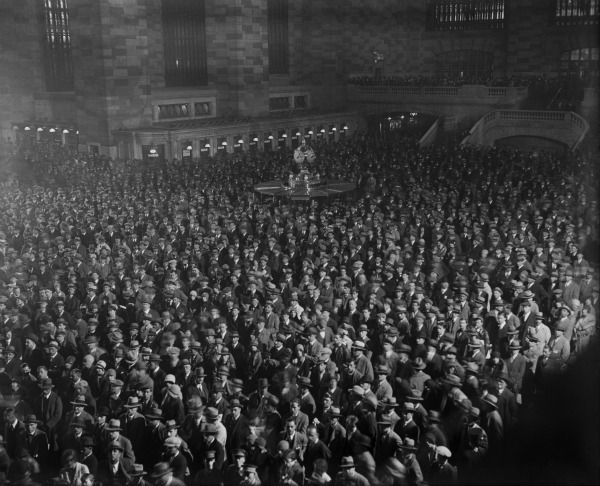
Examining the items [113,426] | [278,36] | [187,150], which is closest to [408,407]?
[113,426]

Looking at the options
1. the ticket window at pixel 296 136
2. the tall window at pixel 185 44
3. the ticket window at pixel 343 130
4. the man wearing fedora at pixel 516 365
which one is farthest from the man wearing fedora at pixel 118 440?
the ticket window at pixel 343 130

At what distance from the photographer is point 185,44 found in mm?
39375

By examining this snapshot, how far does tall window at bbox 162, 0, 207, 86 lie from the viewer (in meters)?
38.2

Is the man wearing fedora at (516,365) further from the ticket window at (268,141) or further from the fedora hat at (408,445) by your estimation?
the ticket window at (268,141)

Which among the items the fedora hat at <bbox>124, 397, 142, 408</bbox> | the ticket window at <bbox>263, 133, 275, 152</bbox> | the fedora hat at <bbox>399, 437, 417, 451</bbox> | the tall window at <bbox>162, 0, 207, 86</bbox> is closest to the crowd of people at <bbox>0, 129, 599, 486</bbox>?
the fedora hat at <bbox>399, 437, 417, 451</bbox>

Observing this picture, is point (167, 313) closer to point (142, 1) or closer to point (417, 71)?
point (142, 1)

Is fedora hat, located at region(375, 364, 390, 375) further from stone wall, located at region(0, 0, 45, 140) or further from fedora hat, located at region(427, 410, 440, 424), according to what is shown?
stone wall, located at region(0, 0, 45, 140)

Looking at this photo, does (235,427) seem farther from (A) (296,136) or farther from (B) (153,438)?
(A) (296,136)

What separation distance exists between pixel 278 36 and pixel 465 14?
42.2ft

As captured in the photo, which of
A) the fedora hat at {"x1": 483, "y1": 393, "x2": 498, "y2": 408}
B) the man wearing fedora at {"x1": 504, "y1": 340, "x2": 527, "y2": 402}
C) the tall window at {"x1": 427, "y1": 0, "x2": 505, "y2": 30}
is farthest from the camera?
the tall window at {"x1": 427, "y1": 0, "x2": 505, "y2": 30}

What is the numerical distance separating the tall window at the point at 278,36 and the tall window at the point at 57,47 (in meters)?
11.5

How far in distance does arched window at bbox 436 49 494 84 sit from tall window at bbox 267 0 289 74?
10281mm

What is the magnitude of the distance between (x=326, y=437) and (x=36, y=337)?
Answer: 533 cm

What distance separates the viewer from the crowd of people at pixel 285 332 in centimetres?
796
